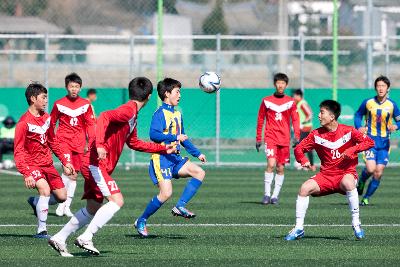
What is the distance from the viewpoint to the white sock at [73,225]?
39.1 ft

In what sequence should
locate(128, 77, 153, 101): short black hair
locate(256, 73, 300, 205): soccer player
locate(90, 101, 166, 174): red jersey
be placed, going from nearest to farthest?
locate(90, 101, 166, 174): red jersey, locate(128, 77, 153, 101): short black hair, locate(256, 73, 300, 205): soccer player

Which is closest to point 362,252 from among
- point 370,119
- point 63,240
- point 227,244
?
point 227,244

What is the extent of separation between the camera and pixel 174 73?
135 ft

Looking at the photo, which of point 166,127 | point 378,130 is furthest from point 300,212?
point 378,130

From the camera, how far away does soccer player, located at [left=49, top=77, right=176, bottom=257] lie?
11.8m

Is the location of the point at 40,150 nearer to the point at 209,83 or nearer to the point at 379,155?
the point at 209,83

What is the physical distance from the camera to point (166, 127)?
14359mm

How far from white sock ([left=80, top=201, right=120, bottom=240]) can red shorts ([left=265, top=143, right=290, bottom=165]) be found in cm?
741

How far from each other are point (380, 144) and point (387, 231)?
4317 millimetres

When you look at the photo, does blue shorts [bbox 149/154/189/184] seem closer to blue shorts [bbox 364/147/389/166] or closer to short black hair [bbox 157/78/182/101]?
short black hair [bbox 157/78/182/101]

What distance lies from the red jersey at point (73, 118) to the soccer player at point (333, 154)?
12.8ft

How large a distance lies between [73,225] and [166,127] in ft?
9.07

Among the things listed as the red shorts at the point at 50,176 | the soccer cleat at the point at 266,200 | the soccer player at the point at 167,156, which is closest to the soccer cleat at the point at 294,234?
the soccer player at the point at 167,156

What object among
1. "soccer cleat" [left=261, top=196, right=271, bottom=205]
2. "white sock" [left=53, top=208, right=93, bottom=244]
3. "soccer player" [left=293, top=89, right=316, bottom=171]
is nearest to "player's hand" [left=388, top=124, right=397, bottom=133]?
"soccer cleat" [left=261, top=196, right=271, bottom=205]
